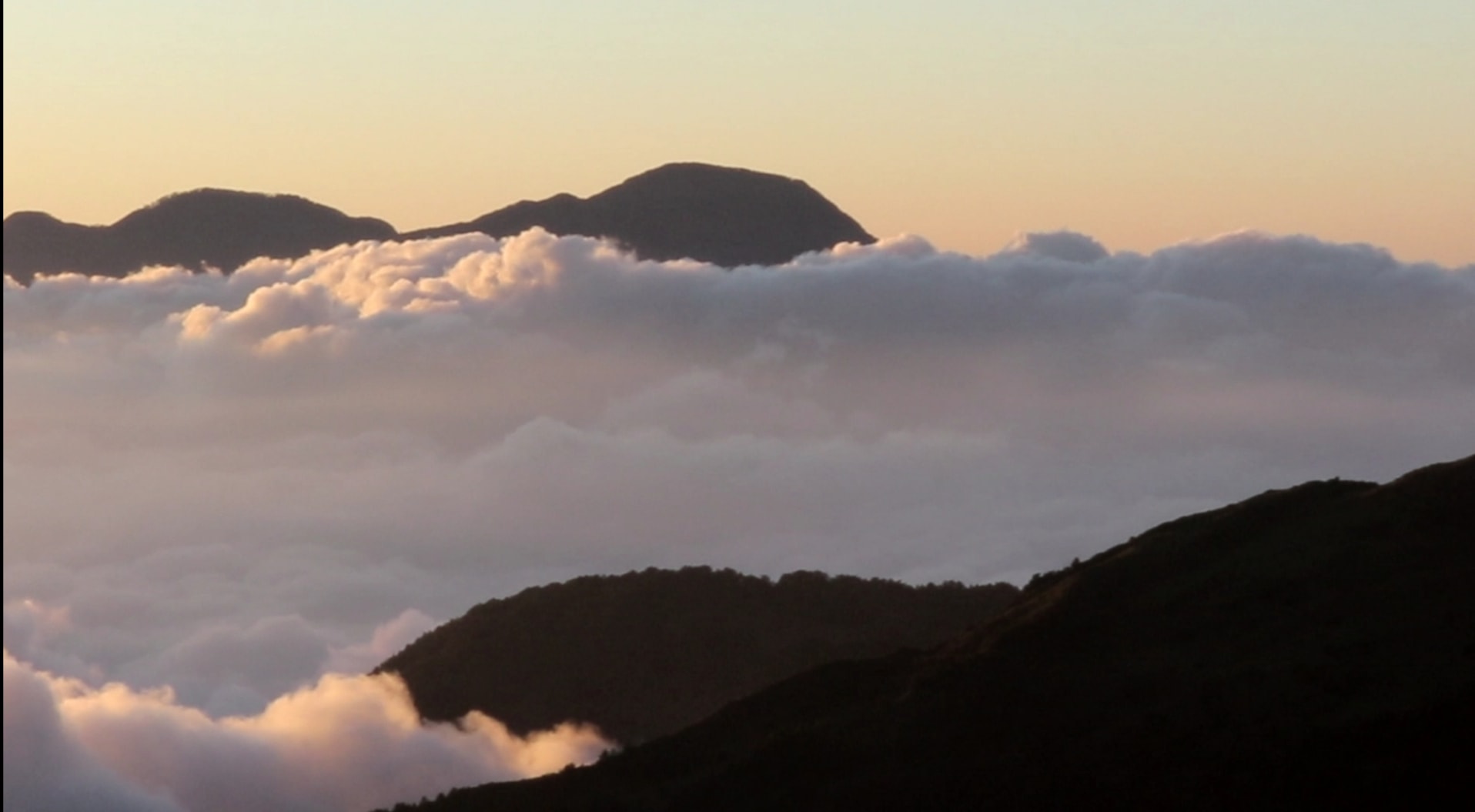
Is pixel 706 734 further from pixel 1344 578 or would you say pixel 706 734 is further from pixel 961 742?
pixel 1344 578

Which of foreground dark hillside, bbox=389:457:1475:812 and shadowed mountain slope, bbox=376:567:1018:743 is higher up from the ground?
shadowed mountain slope, bbox=376:567:1018:743

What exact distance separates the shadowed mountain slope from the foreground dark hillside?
53979mm

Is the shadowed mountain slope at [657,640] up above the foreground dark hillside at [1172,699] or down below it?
above

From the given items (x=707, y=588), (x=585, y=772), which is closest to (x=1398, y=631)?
(x=585, y=772)

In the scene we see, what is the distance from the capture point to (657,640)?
15575 cm

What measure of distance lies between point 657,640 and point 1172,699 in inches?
3419

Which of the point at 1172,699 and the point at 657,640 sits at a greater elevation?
the point at 657,640

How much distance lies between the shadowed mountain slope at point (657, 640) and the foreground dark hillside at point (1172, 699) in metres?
54.0

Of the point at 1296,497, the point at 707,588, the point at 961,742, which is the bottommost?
the point at 961,742

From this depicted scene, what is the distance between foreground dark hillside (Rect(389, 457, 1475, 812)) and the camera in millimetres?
65438

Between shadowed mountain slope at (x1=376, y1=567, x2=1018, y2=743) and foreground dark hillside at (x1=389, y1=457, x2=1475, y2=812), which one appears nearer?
foreground dark hillside at (x1=389, y1=457, x2=1475, y2=812)

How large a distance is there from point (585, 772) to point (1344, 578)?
30.3 metres

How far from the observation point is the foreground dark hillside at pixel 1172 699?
65.4 meters

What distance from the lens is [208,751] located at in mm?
177250
